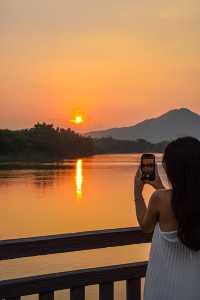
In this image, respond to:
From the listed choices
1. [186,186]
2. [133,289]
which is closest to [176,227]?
[186,186]

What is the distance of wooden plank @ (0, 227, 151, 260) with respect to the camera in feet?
7.12

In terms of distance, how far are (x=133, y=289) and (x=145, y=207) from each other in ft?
2.18

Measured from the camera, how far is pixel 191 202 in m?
1.73

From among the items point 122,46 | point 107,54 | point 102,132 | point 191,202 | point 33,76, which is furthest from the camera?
point 33,76

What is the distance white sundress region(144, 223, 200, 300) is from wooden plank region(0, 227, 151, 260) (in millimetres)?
510

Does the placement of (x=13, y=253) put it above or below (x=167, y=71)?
below

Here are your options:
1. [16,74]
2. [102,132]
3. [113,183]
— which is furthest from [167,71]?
[113,183]

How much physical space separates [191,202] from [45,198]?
37.0 meters

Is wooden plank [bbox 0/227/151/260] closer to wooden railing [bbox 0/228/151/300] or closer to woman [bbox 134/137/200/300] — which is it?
wooden railing [bbox 0/228/151/300]

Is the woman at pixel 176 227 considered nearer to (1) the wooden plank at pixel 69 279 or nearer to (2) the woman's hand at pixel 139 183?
(2) the woman's hand at pixel 139 183

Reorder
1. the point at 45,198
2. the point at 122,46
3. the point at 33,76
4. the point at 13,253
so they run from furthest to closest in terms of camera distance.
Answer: the point at 45,198, the point at 33,76, the point at 122,46, the point at 13,253

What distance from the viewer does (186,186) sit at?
5.69ft

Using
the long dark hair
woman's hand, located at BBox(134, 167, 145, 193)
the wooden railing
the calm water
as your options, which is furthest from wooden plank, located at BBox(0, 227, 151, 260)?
the calm water

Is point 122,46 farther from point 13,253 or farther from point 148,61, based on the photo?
point 13,253
